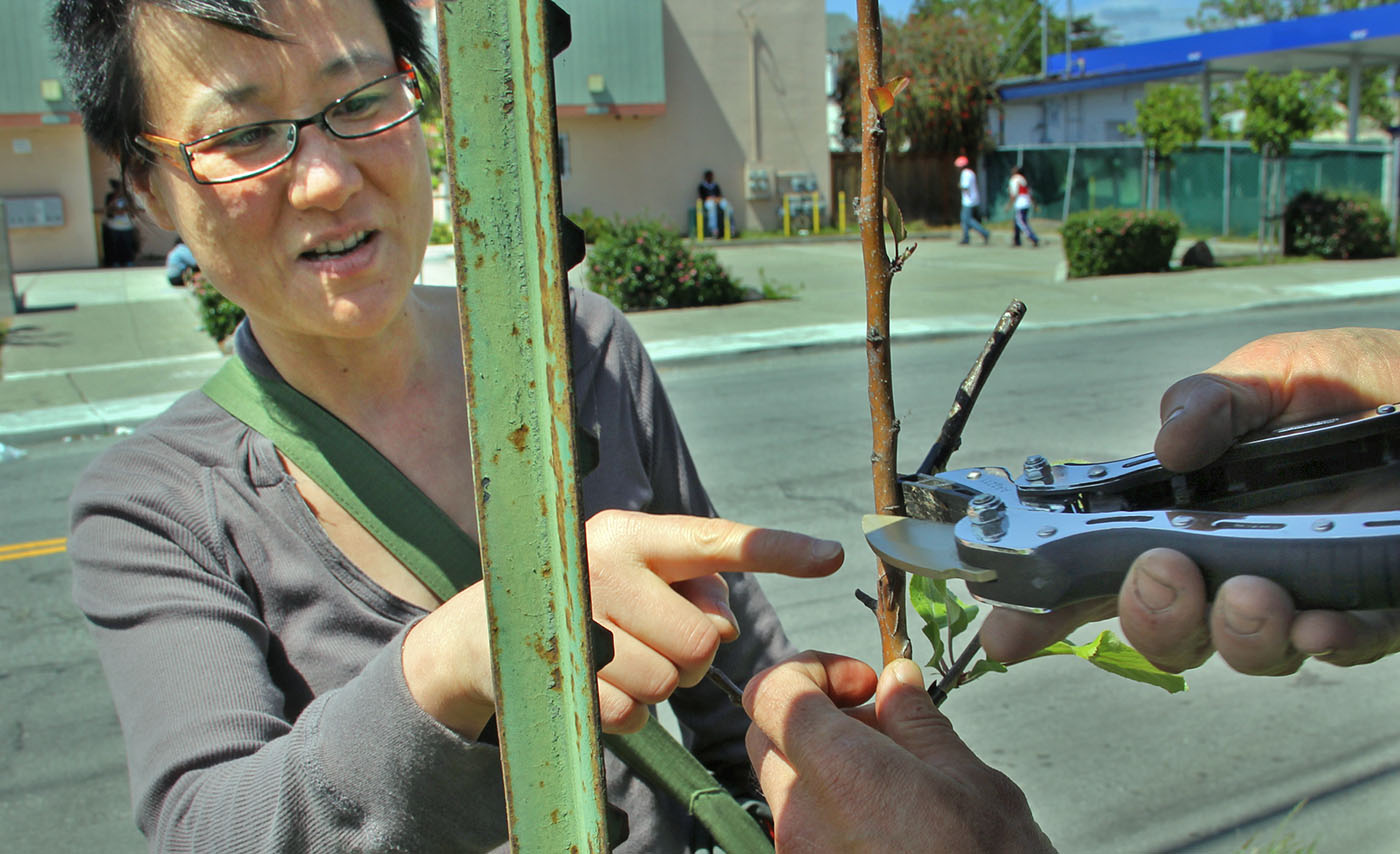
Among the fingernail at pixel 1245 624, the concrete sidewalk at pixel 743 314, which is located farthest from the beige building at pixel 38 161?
the fingernail at pixel 1245 624

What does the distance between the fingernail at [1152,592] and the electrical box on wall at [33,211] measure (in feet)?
74.5

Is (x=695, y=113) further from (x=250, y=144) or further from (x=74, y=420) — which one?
(x=250, y=144)

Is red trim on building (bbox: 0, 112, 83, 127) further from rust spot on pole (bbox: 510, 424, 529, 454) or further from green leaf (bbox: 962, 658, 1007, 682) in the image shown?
rust spot on pole (bbox: 510, 424, 529, 454)

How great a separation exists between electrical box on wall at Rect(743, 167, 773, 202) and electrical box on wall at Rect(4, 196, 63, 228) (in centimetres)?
1356

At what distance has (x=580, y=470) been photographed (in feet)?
2.21

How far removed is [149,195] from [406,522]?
0.56 metres

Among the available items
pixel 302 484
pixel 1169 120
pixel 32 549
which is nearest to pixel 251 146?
pixel 302 484

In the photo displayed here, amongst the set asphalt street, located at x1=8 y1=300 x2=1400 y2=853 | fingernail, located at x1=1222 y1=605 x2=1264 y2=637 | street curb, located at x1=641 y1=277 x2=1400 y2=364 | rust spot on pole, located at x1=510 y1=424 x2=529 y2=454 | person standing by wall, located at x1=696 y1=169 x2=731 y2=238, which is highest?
person standing by wall, located at x1=696 y1=169 x2=731 y2=238

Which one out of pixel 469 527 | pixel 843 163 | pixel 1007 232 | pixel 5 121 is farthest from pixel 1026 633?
pixel 843 163

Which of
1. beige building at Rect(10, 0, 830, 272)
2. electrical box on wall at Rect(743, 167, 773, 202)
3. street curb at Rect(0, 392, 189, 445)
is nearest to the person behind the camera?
street curb at Rect(0, 392, 189, 445)

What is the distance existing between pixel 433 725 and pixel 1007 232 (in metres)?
25.2

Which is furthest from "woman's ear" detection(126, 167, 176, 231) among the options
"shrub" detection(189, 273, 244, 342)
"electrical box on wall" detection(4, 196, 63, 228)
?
"electrical box on wall" detection(4, 196, 63, 228)

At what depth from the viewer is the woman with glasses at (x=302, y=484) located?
1.08m

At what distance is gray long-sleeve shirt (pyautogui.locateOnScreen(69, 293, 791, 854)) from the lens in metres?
1.06
